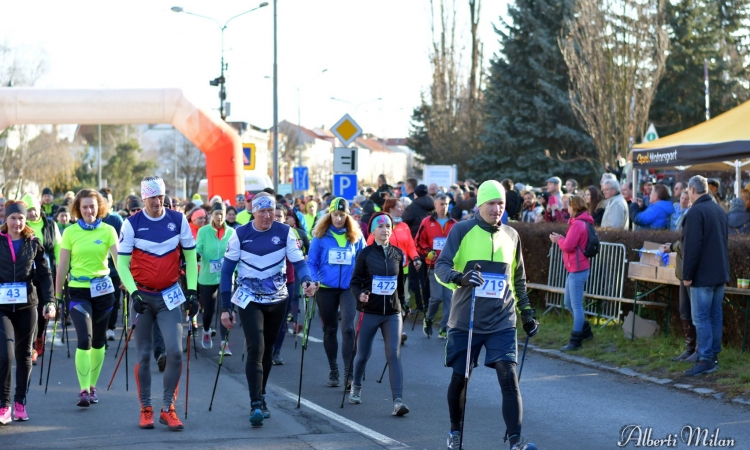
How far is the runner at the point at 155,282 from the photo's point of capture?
825 centimetres

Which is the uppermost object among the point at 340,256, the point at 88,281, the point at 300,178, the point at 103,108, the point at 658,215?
the point at 103,108

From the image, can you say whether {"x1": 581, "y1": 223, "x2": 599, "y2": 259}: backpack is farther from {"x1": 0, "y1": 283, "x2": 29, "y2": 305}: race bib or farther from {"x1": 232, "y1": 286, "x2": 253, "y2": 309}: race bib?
{"x1": 0, "y1": 283, "x2": 29, "y2": 305}: race bib

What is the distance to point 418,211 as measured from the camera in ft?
52.4

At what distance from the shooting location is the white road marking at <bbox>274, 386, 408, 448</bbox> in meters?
7.80

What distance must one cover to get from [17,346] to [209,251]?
468 centimetres

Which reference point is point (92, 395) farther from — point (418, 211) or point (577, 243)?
point (418, 211)

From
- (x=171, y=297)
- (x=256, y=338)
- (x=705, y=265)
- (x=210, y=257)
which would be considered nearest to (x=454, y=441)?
(x=256, y=338)

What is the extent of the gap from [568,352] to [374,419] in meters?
4.30

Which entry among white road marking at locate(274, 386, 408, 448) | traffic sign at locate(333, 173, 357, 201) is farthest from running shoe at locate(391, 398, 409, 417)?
traffic sign at locate(333, 173, 357, 201)

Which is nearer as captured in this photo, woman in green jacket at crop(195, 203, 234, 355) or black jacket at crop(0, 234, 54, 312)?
black jacket at crop(0, 234, 54, 312)

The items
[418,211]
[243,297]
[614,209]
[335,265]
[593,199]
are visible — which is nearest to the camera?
[243,297]

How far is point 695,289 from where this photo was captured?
10375mm

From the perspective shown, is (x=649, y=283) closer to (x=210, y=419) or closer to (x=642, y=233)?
(x=642, y=233)

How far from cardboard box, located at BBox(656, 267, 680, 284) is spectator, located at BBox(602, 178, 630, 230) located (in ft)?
8.10
